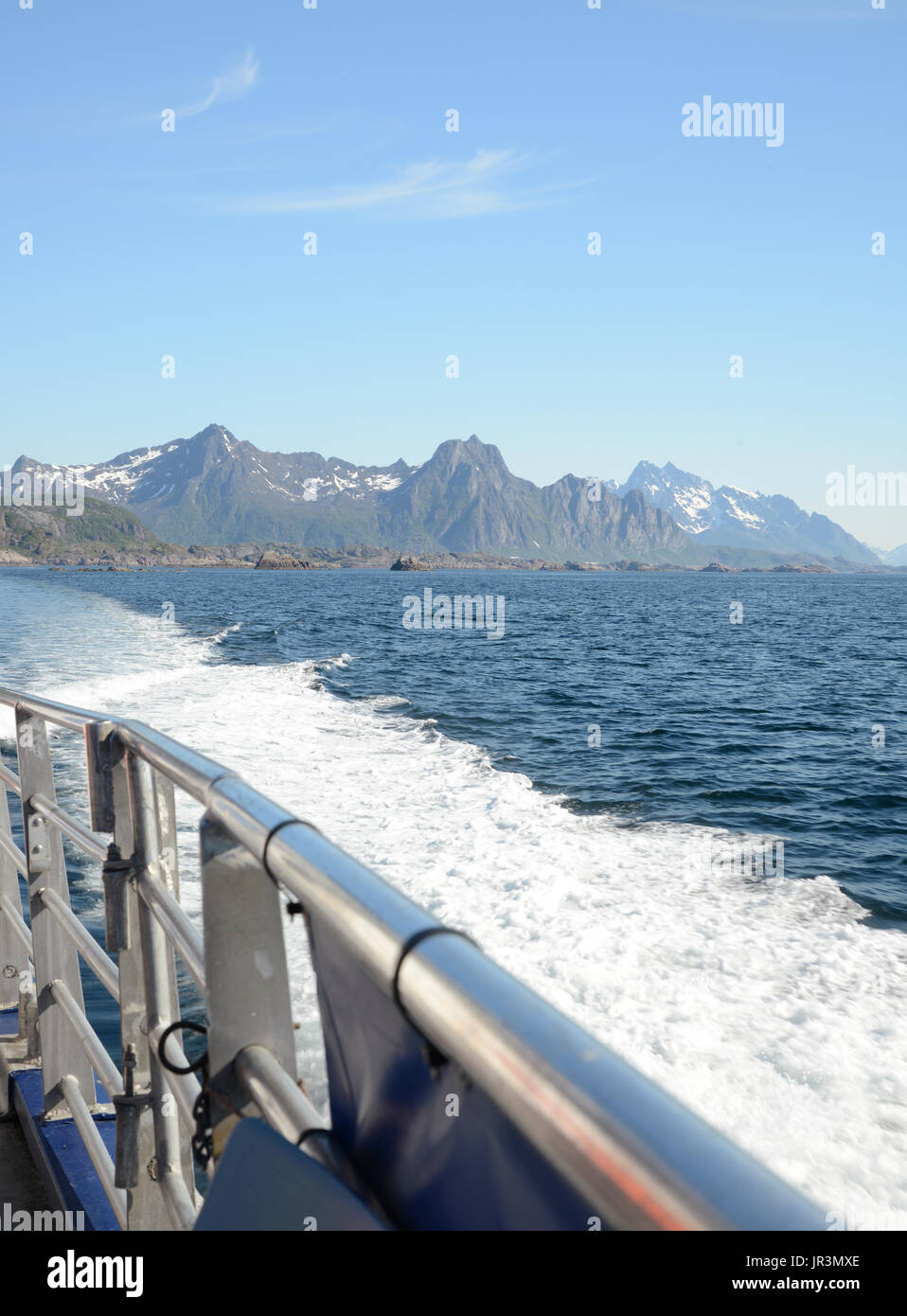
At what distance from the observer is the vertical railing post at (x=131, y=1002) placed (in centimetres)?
218

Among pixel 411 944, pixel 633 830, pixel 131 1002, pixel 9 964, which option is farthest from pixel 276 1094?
pixel 633 830

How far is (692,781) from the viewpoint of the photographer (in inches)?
674

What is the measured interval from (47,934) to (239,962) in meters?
2.21

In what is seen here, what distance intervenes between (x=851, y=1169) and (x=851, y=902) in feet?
17.9

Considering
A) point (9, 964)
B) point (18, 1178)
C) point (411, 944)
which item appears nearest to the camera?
point (411, 944)

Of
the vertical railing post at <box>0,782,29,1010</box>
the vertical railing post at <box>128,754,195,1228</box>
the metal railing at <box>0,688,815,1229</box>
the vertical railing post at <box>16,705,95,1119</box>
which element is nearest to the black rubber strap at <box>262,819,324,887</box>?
the metal railing at <box>0,688,815,1229</box>

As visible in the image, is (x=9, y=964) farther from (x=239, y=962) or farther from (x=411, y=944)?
(x=411, y=944)

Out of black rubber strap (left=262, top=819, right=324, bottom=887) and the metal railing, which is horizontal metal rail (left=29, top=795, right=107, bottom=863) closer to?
the metal railing

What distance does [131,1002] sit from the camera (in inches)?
87.7

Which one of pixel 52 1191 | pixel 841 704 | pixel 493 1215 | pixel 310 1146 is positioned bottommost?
pixel 841 704

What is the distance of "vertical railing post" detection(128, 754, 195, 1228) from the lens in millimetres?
2080
